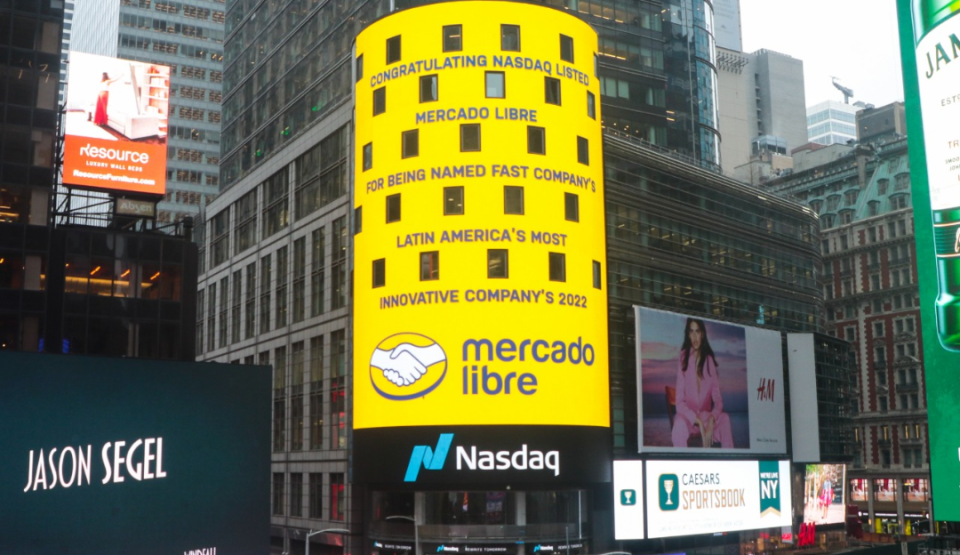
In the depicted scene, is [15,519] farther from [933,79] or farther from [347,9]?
[347,9]

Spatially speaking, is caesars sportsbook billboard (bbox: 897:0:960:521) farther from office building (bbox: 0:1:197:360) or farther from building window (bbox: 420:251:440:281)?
office building (bbox: 0:1:197:360)

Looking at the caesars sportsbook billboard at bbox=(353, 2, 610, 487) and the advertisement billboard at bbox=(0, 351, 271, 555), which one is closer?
the advertisement billboard at bbox=(0, 351, 271, 555)

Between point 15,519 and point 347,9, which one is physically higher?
point 347,9

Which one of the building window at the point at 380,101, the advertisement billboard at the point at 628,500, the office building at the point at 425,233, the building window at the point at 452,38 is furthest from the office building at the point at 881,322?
the building window at the point at 380,101

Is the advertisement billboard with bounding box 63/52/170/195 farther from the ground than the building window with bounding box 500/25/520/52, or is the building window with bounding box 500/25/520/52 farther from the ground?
the building window with bounding box 500/25/520/52

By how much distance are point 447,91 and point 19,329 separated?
31.7 metres

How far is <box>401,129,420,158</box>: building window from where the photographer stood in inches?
2798

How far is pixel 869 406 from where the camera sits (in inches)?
5930

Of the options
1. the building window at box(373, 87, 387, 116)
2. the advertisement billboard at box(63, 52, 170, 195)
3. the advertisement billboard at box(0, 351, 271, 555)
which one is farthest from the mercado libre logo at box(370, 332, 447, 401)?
the advertisement billboard at box(0, 351, 271, 555)

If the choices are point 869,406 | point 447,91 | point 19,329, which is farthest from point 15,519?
point 869,406

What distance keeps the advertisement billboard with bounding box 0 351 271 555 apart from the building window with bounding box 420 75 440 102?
1255 inches

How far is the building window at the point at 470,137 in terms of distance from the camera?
2758 inches

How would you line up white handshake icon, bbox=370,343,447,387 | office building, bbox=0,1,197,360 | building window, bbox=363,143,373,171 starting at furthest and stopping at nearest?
building window, bbox=363,143,373,171 < white handshake icon, bbox=370,343,447,387 < office building, bbox=0,1,197,360

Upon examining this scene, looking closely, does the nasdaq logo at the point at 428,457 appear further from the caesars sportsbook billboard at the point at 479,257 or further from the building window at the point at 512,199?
the building window at the point at 512,199
